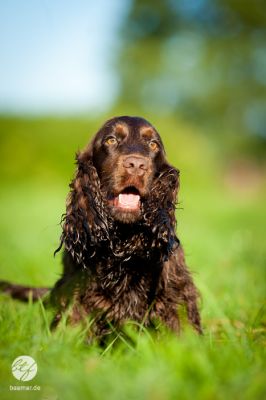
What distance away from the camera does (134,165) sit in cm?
318

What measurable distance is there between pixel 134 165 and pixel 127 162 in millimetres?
50

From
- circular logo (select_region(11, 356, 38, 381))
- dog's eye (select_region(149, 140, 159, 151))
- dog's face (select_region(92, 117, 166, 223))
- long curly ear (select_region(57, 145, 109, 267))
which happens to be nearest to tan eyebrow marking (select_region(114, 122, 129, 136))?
dog's face (select_region(92, 117, 166, 223))

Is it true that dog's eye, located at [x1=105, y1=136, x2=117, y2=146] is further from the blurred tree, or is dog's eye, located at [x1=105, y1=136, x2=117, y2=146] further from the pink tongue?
the blurred tree

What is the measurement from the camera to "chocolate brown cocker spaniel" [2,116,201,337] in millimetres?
3301

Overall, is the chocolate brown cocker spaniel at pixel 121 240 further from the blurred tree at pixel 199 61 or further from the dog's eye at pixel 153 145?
the blurred tree at pixel 199 61

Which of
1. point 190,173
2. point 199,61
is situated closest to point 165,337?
point 190,173

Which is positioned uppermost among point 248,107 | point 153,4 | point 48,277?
point 153,4

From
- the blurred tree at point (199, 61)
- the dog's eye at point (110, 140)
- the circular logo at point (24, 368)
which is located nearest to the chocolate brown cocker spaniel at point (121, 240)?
the dog's eye at point (110, 140)

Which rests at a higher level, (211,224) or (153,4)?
(153,4)

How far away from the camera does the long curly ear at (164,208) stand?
3.37 metres

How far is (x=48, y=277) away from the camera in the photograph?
5.54 meters

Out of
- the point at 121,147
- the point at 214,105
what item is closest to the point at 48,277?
the point at 121,147

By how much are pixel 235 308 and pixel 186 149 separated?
21196 mm

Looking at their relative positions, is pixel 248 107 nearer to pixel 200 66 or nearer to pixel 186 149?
pixel 200 66
